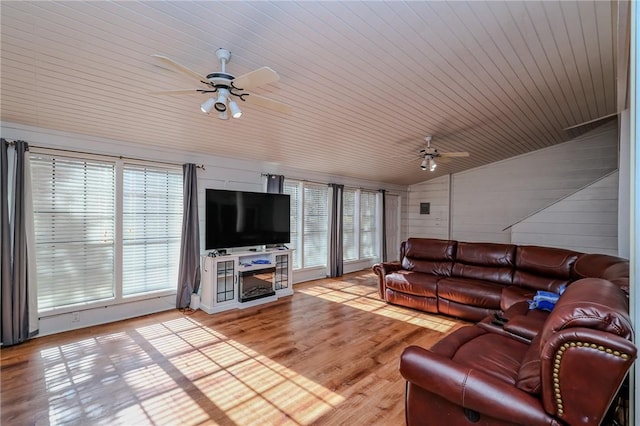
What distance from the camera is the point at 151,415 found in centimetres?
217

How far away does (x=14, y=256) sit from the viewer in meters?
3.18

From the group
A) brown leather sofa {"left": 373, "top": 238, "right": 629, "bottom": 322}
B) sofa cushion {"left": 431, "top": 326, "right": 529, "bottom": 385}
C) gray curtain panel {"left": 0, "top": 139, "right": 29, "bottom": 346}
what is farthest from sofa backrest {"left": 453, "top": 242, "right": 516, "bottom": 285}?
gray curtain panel {"left": 0, "top": 139, "right": 29, "bottom": 346}

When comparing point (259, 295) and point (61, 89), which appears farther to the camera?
point (259, 295)

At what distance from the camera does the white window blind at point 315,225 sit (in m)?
6.48

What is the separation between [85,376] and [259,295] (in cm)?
248

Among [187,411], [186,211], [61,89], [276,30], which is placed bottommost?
[187,411]

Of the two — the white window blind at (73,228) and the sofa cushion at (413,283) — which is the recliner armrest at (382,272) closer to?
the sofa cushion at (413,283)

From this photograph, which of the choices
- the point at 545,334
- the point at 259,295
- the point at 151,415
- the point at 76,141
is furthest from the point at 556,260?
the point at 76,141

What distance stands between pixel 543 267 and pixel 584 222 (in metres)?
2.05

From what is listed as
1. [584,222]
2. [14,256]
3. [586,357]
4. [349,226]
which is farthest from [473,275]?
[14,256]

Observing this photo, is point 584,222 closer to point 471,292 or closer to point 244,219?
point 471,292

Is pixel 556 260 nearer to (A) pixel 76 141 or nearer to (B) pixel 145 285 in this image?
(B) pixel 145 285

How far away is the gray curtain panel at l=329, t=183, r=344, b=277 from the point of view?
22.3 feet

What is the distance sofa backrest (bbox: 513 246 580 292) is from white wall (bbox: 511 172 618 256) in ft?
5.90
